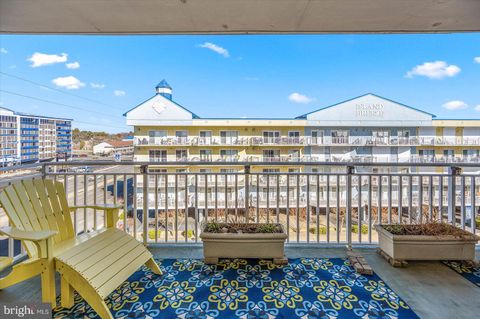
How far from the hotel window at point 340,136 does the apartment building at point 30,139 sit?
7.91 meters

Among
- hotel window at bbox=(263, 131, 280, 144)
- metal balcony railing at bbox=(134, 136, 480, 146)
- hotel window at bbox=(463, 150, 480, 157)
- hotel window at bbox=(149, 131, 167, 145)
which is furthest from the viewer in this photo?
hotel window at bbox=(263, 131, 280, 144)

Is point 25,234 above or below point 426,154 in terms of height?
below

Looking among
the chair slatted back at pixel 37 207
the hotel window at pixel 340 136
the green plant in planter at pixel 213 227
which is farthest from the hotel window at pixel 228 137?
the chair slatted back at pixel 37 207

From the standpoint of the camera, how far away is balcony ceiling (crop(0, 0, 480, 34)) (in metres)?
A: 2.00

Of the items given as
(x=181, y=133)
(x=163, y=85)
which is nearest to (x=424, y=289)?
(x=163, y=85)

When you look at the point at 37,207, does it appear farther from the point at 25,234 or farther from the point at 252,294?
the point at 252,294

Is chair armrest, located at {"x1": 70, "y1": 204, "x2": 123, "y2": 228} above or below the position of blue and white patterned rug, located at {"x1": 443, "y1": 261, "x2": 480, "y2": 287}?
above

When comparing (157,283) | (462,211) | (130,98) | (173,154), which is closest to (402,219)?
(462,211)

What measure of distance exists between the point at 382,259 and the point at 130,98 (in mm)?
9058

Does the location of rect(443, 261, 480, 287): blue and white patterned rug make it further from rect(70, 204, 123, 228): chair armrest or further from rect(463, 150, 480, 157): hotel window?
rect(463, 150, 480, 157): hotel window

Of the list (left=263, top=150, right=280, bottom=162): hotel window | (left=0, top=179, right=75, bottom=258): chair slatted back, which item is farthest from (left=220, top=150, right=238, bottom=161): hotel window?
(left=0, top=179, right=75, bottom=258): chair slatted back

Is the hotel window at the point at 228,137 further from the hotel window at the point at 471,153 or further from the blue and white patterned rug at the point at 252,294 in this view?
the blue and white patterned rug at the point at 252,294

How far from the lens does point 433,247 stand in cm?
222

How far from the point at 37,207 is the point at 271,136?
857 centimetres
